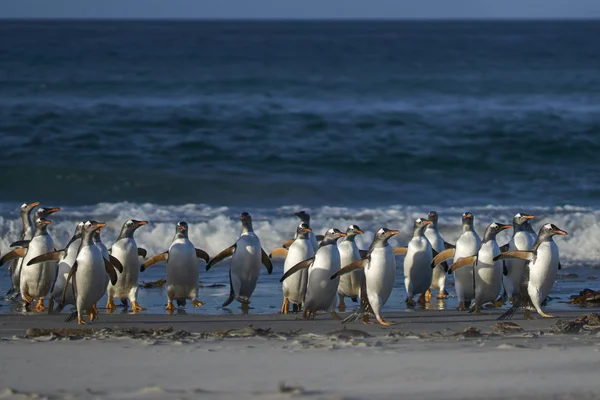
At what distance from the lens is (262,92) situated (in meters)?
36.7

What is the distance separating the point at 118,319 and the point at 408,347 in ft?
9.76

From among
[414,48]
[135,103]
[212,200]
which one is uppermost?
[414,48]

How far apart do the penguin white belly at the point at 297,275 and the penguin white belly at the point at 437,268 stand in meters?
1.42

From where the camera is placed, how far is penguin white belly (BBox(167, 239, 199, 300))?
10.6 metres

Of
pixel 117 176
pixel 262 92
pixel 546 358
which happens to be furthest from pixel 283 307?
pixel 262 92

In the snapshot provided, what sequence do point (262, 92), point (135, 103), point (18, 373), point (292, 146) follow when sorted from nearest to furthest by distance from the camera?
point (18, 373), point (292, 146), point (135, 103), point (262, 92)

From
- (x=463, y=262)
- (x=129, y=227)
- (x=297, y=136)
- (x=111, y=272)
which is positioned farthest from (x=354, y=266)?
(x=297, y=136)

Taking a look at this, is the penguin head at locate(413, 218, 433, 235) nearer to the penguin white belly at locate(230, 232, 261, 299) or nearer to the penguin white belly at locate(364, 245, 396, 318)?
the penguin white belly at locate(364, 245, 396, 318)

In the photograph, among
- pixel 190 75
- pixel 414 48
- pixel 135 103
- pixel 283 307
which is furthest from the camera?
pixel 414 48

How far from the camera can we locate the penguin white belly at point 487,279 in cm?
A: 1038

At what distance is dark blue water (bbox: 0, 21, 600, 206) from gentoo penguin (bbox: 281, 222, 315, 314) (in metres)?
8.67

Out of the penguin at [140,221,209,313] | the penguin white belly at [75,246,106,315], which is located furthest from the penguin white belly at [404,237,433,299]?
the penguin white belly at [75,246,106,315]

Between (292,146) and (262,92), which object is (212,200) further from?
(262,92)

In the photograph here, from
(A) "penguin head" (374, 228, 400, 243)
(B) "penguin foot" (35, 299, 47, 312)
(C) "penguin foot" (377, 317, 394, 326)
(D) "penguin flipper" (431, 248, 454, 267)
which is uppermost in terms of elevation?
(A) "penguin head" (374, 228, 400, 243)
